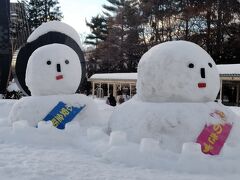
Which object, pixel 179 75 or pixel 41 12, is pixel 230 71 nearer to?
pixel 179 75

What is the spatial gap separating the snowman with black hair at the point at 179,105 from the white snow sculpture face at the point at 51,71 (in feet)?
8.08

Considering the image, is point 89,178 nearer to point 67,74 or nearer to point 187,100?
point 187,100

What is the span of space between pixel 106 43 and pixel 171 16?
7.20m

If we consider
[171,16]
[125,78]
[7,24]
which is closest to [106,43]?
[171,16]

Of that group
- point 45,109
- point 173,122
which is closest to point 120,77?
point 45,109

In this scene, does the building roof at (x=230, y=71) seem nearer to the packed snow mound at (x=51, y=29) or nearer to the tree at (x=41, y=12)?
the packed snow mound at (x=51, y=29)

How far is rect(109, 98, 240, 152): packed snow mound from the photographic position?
572 centimetres

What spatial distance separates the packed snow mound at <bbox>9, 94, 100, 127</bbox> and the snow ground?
51.1 inches

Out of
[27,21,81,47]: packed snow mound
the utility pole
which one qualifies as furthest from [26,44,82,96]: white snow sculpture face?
the utility pole

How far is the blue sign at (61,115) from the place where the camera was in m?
7.92

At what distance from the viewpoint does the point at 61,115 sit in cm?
798

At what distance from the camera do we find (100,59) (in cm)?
3553

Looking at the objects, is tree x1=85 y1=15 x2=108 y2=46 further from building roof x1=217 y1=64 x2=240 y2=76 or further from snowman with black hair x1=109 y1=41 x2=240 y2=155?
snowman with black hair x1=109 y1=41 x2=240 y2=155

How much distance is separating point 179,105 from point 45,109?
3.50 metres
